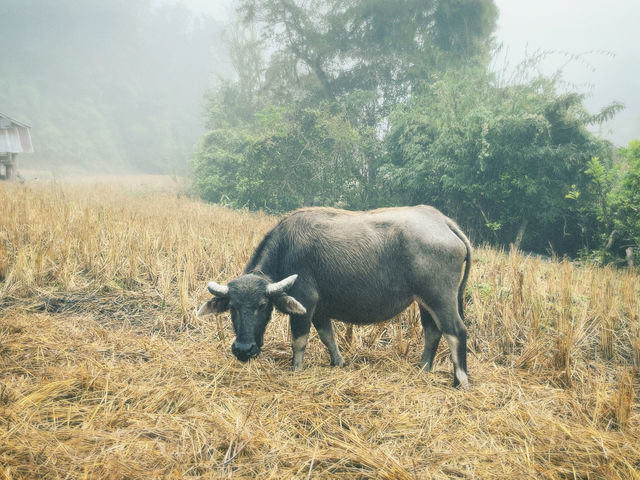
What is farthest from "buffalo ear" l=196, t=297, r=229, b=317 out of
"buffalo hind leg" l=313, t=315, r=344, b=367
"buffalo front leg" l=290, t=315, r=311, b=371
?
"buffalo hind leg" l=313, t=315, r=344, b=367

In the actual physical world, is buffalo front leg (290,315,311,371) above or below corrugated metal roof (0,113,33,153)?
below

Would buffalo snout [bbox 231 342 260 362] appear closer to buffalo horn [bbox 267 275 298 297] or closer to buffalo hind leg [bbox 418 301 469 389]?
buffalo horn [bbox 267 275 298 297]

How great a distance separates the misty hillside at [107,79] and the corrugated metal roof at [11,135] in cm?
2360

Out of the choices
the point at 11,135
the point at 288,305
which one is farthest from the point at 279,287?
the point at 11,135

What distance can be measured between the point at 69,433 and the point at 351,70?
1974cm

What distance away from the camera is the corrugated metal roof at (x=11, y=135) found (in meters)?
18.8

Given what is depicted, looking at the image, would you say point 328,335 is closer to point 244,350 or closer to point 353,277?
point 353,277

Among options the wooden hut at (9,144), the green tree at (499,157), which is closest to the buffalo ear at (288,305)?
the green tree at (499,157)

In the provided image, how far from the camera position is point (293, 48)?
18922 mm

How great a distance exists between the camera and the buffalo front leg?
10.2ft

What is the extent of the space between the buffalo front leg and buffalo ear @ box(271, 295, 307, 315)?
0.23 metres

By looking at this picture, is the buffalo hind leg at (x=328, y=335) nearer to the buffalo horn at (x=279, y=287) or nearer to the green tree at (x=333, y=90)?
the buffalo horn at (x=279, y=287)

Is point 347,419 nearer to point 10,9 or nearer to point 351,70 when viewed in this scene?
point 351,70

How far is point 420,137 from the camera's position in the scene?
1254 cm
